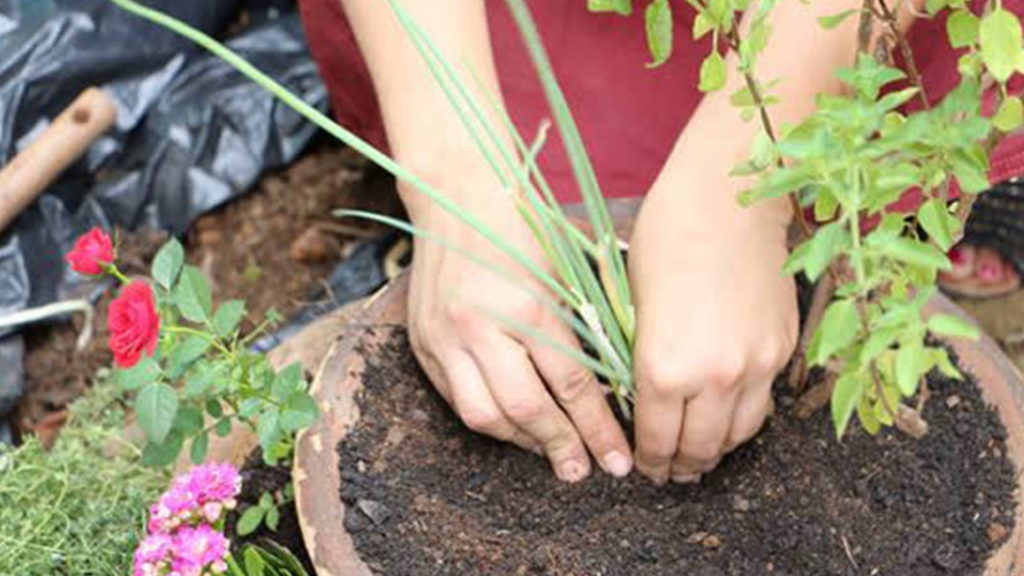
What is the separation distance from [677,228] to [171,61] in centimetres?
111

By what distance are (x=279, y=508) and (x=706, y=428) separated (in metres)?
0.42

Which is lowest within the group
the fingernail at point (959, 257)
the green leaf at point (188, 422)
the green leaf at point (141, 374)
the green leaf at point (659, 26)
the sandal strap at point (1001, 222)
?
the fingernail at point (959, 257)

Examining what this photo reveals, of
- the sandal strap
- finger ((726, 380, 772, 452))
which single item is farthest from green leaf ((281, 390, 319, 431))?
the sandal strap

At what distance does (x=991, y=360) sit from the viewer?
1.23 meters

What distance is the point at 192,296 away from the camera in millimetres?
1188

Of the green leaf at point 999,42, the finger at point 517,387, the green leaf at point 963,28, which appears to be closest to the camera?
the green leaf at point 999,42

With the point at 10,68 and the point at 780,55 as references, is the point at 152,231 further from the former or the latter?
the point at 780,55

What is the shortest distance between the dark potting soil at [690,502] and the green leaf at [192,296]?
0.15m

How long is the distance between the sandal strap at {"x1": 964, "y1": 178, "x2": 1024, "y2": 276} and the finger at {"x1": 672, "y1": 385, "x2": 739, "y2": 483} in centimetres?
82

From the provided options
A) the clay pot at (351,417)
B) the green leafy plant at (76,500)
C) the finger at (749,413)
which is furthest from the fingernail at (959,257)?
the green leafy plant at (76,500)

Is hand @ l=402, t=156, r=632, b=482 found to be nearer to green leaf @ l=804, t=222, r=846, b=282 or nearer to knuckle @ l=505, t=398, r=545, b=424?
knuckle @ l=505, t=398, r=545, b=424

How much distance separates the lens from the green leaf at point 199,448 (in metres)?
1.21

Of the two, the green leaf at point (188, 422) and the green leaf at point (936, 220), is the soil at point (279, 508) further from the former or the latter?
the green leaf at point (936, 220)

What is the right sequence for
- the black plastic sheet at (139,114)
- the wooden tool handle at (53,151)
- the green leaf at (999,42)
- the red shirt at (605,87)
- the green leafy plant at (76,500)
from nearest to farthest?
the green leaf at (999,42), the green leafy plant at (76,500), the red shirt at (605,87), the wooden tool handle at (53,151), the black plastic sheet at (139,114)
